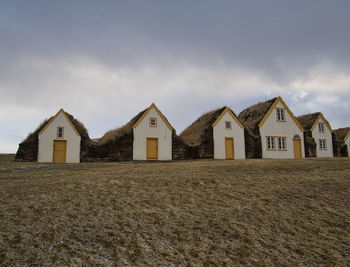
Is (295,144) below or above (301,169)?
above

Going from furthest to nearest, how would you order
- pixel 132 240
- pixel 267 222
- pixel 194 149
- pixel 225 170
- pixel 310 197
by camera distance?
pixel 194 149 < pixel 225 170 < pixel 310 197 < pixel 267 222 < pixel 132 240

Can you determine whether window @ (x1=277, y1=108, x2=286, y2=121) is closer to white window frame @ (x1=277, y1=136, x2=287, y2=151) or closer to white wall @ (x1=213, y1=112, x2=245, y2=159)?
white window frame @ (x1=277, y1=136, x2=287, y2=151)

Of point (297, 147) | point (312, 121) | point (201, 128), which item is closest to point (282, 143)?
point (297, 147)

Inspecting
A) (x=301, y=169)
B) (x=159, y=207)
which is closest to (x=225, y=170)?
(x=301, y=169)

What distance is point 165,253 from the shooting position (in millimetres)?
4266

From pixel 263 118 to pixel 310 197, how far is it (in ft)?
69.1

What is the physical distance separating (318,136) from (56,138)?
88.4 ft

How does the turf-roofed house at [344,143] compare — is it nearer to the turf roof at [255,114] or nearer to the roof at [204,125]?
the turf roof at [255,114]

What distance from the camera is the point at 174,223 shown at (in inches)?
212

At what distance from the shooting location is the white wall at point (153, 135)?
77.2 ft

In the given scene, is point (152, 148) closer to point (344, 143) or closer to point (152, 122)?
→ point (152, 122)

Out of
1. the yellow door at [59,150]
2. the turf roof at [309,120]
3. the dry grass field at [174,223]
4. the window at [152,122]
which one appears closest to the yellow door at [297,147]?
the turf roof at [309,120]

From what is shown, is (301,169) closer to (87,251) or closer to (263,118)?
(87,251)

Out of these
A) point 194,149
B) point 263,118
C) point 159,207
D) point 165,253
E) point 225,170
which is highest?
point 263,118
